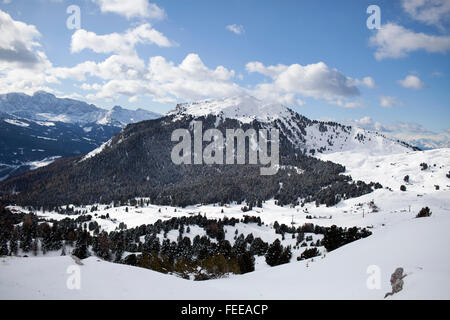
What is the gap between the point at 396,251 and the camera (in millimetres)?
28703

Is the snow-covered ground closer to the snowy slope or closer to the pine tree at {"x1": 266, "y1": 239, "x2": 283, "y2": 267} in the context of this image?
the snowy slope

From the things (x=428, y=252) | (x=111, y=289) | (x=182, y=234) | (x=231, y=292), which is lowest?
(x=182, y=234)

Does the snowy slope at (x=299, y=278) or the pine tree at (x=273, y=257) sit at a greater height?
the snowy slope at (x=299, y=278)

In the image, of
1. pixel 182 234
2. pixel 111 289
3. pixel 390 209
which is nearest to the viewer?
pixel 111 289

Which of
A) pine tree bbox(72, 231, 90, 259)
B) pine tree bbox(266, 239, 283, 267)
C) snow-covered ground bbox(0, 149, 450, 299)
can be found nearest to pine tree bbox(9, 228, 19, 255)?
pine tree bbox(72, 231, 90, 259)

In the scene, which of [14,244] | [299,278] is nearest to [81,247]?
[14,244]

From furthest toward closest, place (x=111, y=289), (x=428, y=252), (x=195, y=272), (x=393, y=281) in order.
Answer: (x=195, y=272) → (x=428, y=252) → (x=111, y=289) → (x=393, y=281)

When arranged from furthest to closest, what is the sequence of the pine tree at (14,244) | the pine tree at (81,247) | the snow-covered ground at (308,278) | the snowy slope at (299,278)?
1. the pine tree at (14,244)
2. the pine tree at (81,247)
3. the snow-covered ground at (308,278)
4. the snowy slope at (299,278)

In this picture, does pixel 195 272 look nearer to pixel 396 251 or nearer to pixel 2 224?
pixel 396 251

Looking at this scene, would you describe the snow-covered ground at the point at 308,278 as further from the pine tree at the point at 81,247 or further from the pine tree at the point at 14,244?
the pine tree at the point at 14,244

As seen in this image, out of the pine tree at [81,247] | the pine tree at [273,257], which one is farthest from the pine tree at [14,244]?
the pine tree at [273,257]

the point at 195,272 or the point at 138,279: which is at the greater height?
the point at 138,279

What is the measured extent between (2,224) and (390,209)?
859 ft
